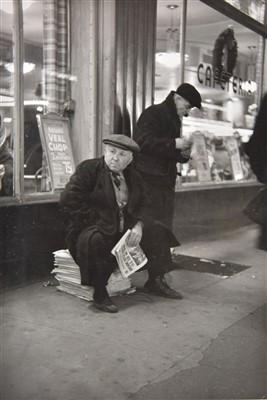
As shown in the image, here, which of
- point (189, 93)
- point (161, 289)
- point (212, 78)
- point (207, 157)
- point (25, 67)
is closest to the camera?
point (212, 78)

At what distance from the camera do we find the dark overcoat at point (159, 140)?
364 centimetres

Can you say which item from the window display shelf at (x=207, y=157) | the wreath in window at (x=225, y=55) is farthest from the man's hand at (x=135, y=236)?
the window display shelf at (x=207, y=157)

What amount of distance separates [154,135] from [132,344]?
157 cm

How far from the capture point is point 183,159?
12.3 feet

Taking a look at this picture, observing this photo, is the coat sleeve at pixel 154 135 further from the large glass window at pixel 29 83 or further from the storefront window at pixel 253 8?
the storefront window at pixel 253 8

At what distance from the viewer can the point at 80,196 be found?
3410 mm

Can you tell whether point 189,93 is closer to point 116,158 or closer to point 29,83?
point 116,158

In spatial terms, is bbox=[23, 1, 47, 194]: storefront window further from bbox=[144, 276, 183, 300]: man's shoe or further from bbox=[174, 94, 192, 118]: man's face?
bbox=[174, 94, 192, 118]: man's face

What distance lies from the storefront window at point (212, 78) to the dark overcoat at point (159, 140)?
0.31 m

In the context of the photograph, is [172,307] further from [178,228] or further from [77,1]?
[77,1]

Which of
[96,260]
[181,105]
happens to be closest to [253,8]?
[181,105]

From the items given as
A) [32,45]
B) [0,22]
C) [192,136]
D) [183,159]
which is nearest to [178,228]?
[192,136]

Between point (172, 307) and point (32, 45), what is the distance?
2537 millimetres

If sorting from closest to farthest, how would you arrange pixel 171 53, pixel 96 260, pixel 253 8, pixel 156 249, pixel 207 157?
pixel 253 8 → pixel 96 260 → pixel 156 249 → pixel 171 53 → pixel 207 157
